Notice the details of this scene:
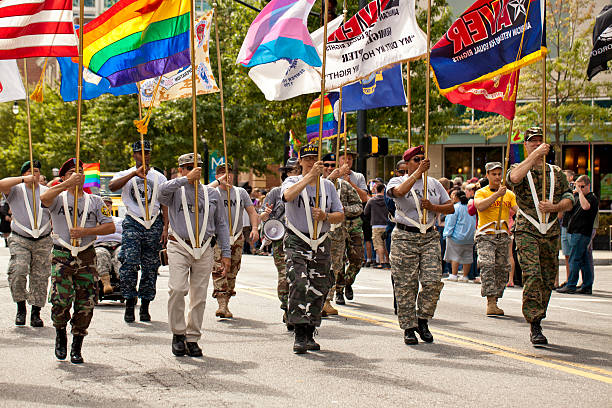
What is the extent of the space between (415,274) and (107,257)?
553 cm

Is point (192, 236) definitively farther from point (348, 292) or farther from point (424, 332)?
point (348, 292)

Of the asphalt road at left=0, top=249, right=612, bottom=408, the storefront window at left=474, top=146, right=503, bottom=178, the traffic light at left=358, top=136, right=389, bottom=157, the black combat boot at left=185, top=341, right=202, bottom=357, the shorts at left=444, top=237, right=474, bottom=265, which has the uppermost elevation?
the storefront window at left=474, top=146, right=503, bottom=178

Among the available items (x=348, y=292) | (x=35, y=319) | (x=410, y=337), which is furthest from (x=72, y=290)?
(x=348, y=292)

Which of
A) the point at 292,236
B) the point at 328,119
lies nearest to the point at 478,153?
the point at 328,119

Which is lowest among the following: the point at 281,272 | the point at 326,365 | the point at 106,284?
the point at 326,365

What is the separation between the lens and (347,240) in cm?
1195

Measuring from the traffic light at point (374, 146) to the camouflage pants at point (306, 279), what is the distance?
1149 centimetres

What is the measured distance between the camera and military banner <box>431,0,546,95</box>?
9.64 m

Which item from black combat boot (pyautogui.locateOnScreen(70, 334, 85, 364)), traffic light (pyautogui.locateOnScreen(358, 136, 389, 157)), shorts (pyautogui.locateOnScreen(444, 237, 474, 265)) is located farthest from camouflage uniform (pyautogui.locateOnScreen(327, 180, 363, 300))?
traffic light (pyautogui.locateOnScreen(358, 136, 389, 157))

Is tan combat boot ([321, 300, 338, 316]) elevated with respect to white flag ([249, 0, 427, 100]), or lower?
lower

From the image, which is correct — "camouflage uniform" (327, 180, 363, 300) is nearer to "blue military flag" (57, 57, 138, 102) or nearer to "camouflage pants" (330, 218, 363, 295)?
"camouflage pants" (330, 218, 363, 295)

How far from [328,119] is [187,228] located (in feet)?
22.6

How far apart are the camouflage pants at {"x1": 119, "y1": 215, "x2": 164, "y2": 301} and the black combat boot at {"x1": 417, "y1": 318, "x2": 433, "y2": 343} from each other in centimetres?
Result: 355

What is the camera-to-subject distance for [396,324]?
33.3 ft
